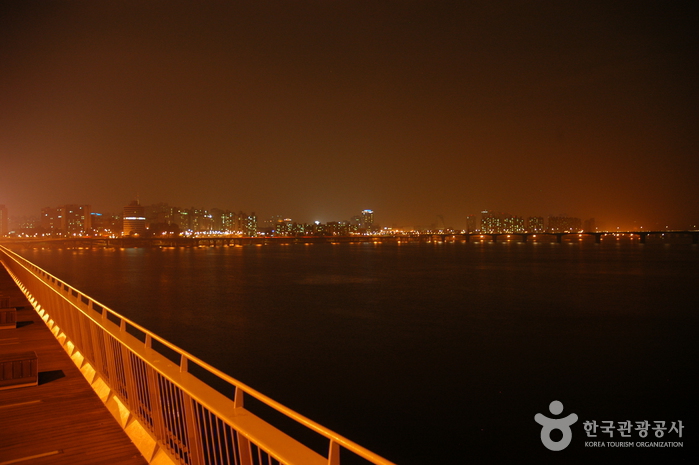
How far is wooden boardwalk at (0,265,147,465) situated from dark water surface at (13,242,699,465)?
8163 millimetres

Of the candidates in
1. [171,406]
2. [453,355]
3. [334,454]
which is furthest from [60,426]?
[453,355]

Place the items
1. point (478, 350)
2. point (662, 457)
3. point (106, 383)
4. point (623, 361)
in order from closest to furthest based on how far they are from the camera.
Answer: point (106, 383) < point (662, 457) < point (623, 361) < point (478, 350)

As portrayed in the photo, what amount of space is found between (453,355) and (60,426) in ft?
61.2

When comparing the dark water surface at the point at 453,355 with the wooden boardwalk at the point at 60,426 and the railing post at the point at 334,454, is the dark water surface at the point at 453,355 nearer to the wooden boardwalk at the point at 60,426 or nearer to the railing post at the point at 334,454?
the wooden boardwalk at the point at 60,426

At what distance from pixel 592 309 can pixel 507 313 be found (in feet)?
23.3

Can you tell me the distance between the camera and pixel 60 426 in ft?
19.4

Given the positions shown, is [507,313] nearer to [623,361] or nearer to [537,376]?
[623,361]

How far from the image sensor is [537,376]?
1919 cm

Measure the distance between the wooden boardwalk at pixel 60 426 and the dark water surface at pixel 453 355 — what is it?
816 cm

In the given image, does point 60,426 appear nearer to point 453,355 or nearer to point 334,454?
point 334,454

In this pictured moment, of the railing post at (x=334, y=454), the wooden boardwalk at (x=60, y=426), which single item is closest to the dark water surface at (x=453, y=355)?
the wooden boardwalk at (x=60, y=426)

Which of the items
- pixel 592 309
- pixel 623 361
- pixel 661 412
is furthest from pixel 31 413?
pixel 592 309

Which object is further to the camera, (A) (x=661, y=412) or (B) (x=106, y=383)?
(A) (x=661, y=412)

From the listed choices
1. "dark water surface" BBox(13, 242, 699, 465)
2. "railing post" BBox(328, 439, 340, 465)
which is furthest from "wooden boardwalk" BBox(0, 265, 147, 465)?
"dark water surface" BBox(13, 242, 699, 465)
